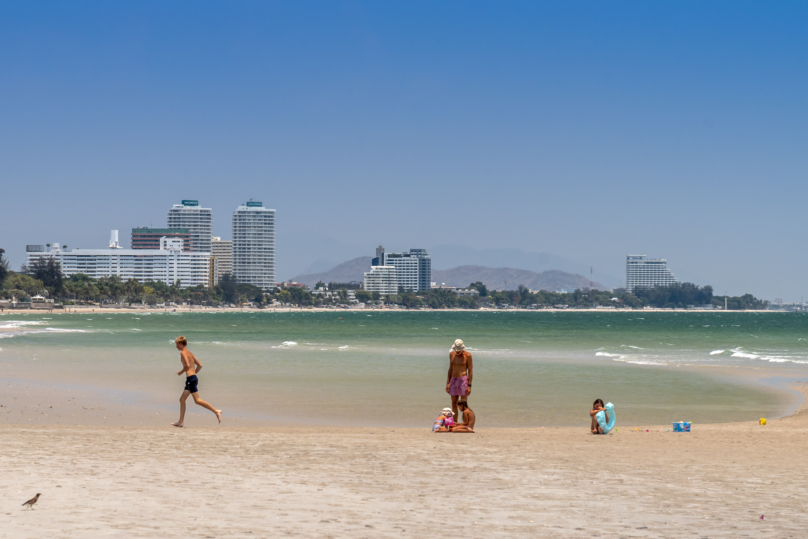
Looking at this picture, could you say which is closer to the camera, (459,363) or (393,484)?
(393,484)

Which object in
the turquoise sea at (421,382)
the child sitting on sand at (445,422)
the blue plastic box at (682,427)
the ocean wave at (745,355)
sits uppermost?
the child sitting on sand at (445,422)

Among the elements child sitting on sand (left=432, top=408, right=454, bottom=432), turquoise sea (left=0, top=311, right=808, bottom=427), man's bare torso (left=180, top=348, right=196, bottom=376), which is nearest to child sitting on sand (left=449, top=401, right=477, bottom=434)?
child sitting on sand (left=432, top=408, right=454, bottom=432)

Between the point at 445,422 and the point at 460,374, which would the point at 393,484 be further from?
the point at 460,374

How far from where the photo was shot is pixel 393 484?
9016 mm

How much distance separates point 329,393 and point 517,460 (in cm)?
1229

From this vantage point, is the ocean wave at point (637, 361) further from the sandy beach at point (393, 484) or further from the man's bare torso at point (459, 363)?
the man's bare torso at point (459, 363)

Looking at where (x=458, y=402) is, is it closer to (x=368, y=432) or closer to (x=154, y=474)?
(x=368, y=432)

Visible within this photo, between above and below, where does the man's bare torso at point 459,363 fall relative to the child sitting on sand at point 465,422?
above

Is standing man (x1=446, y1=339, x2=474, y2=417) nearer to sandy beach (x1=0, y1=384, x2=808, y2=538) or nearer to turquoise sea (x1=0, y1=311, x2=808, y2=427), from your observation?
sandy beach (x1=0, y1=384, x2=808, y2=538)

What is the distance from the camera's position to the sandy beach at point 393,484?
707cm

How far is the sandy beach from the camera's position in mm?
7066

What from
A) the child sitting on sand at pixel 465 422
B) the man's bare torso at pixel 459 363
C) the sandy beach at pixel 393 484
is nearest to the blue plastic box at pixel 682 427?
the sandy beach at pixel 393 484

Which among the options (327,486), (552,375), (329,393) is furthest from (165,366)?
(327,486)

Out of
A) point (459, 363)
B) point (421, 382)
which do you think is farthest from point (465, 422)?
point (421, 382)
